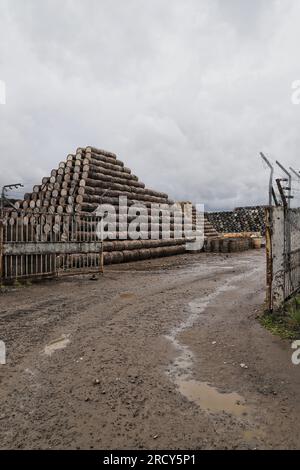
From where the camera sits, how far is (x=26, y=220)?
12.4m

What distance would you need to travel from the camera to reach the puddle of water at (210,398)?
10.4 ft

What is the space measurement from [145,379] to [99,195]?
15505mm

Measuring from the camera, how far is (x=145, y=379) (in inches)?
149

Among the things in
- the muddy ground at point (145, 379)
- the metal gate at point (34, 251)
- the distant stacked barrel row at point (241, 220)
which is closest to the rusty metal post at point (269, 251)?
the muddy ground at point (145, 379)

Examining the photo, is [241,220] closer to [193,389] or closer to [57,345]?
[57,345]

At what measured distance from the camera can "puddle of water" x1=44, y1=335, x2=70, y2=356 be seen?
4629 millimetres

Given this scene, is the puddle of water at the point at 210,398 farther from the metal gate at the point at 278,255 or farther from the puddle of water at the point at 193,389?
the metal gate at the point at 278,255

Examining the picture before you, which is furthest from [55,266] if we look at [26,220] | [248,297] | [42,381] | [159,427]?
[159,427]

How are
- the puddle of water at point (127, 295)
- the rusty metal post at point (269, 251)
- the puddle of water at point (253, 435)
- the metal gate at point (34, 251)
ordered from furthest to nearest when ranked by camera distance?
the metal gate at point (34, 251), the puddle of water at point (127, 295), the rusty metal post at point (269, 251), the puddle of water at point (253, 435)

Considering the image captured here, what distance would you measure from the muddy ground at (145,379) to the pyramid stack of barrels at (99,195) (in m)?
10.0

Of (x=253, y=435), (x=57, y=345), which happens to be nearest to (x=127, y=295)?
(x=57, y=345)

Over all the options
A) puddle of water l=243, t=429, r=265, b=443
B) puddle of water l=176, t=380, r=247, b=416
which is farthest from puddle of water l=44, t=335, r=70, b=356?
puddle of water l=243, t=429, r=265, b=443
